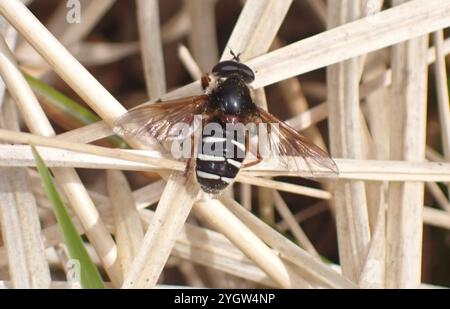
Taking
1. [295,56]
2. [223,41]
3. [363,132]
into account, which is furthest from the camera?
[223,41]

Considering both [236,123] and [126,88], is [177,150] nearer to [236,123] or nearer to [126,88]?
[236,123]

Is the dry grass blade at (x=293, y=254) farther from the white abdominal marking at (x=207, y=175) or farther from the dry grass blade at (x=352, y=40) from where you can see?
the dry grass blade at (x=352, y=40)

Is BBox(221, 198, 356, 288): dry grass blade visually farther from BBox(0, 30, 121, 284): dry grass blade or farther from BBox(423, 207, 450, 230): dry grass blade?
BBox(423, 207, 450, 230): dry grass blade

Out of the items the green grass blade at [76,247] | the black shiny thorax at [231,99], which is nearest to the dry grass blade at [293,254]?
the black shiny thorax at [231,99]

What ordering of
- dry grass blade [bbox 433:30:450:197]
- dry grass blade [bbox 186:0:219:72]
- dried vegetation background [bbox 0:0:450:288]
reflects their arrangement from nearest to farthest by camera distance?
dried vegetation background [bbox 0:0:450:288] → dry grass blade [bbox 433:30:450:197] → dry grass blade [bbox 186:0:219:72]

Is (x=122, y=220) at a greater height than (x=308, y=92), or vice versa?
(x=308, y=92)

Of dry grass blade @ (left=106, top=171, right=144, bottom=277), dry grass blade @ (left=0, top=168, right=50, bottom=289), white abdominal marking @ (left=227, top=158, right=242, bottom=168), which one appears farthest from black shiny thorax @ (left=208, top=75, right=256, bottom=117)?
dry grass blade @ (left=0, top=168, right=50, bottom=289)

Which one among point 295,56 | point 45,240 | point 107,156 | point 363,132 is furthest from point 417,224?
point 45,240

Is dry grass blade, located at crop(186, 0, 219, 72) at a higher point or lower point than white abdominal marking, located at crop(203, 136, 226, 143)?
higher
